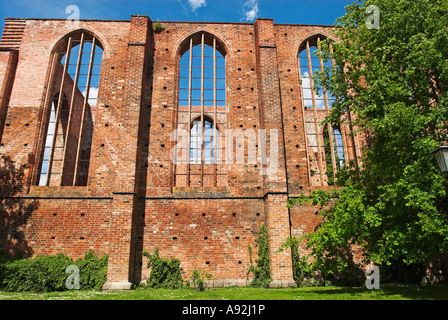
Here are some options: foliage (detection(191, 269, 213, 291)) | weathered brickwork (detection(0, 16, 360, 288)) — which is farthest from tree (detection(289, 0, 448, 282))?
foliage (detection(191, 269, 213, 291))

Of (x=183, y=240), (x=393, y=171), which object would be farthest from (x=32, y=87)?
(x=393, y=171)

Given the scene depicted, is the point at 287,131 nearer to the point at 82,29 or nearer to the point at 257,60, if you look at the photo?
the point at 257,60

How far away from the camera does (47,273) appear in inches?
360

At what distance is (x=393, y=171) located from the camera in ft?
24.0

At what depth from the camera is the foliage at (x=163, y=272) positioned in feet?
31.7

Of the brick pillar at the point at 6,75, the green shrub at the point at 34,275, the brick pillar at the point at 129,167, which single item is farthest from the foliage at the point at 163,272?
the brick pillar at the point at 6,75

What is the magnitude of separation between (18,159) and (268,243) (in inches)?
351

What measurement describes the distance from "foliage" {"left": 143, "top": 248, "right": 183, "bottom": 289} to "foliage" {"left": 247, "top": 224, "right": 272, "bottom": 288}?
2.25 metres

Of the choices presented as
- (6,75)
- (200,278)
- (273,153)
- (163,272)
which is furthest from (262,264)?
(6,75)

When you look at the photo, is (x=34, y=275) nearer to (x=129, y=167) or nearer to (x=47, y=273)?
(x=47, y=273)

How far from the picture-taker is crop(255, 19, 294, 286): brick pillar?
9.70 m

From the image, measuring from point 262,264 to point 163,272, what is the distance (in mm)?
3093

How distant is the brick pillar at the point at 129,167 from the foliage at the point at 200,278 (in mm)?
1878

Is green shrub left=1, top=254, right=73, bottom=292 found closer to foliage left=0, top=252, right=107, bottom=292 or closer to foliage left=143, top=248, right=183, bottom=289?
foliage left=0, top=252, right=107, bottom=292
